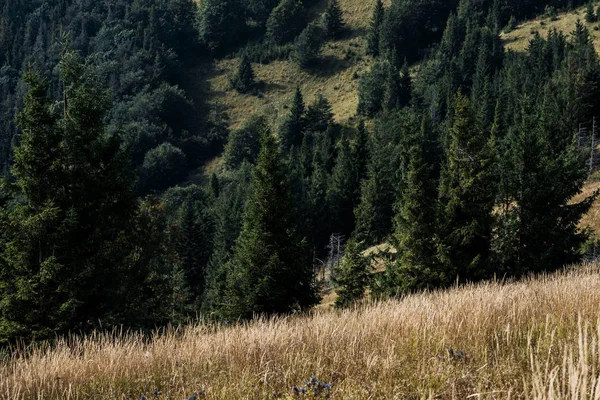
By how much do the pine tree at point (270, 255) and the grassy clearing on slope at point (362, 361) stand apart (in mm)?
20072

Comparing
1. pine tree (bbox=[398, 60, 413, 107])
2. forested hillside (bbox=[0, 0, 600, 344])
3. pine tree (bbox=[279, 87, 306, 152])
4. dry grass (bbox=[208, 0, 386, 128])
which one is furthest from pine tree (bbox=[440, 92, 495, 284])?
dry grass (bbox=[208, 0, 386, 128])

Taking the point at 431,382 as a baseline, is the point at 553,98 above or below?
above

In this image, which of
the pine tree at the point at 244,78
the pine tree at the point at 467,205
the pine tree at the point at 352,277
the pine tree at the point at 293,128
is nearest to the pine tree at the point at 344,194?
the pine tree at the point at 293,128

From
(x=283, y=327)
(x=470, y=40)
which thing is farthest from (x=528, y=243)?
(x=470, y=40)

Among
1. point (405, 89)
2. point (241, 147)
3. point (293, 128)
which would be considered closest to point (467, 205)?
point (293, 128)

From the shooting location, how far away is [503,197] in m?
32.2

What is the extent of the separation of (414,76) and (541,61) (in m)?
34.9

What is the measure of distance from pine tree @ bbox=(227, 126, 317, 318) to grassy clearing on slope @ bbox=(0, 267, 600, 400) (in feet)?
65.9

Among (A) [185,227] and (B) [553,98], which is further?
(B) [553,98]

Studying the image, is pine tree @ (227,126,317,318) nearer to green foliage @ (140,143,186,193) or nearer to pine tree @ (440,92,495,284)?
pine tree @ (440,92,495,284)

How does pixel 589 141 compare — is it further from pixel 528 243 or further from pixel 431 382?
pixel 431 382

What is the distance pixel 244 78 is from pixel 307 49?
21.6m

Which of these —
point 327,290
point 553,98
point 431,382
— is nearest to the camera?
point 431,382

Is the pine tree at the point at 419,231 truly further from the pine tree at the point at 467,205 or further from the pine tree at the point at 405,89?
the pine tree at the point at 405,89
